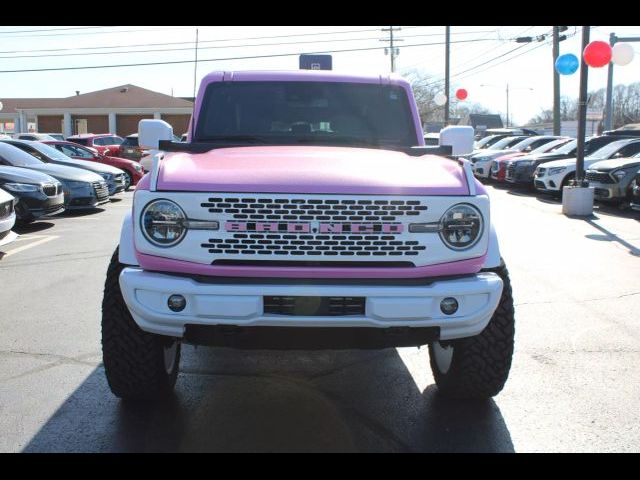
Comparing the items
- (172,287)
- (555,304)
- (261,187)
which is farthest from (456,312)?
(555,304)

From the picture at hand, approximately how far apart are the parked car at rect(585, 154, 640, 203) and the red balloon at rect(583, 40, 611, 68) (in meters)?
2.09

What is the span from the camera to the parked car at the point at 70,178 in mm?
12727

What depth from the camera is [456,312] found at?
319 centimetres

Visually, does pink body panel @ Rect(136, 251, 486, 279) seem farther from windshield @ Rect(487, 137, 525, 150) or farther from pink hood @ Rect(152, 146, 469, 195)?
windshield @ Rect(487, 137, 525, 150)

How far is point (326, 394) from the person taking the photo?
4051 millimetres

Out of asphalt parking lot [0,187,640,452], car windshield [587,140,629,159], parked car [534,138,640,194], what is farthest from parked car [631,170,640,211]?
asphalt parking lot [0,187,640,452]

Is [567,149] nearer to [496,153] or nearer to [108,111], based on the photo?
[496,153]

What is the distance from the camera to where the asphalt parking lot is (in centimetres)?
340

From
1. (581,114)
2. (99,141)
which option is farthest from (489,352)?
(99,141)

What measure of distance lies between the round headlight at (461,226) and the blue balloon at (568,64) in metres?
11.9

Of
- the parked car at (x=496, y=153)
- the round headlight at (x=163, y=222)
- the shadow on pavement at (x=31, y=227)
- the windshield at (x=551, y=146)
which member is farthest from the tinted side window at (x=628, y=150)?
the round headlight at (x=163, y=222)

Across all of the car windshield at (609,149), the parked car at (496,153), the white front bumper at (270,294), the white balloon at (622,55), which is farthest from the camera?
the parked car at (496,153)

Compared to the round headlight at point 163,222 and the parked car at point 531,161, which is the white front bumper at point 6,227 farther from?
the parked car at point 531,161
